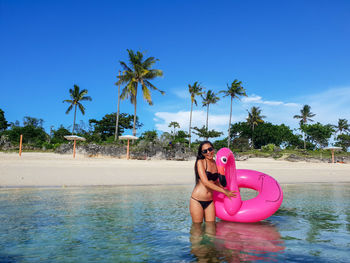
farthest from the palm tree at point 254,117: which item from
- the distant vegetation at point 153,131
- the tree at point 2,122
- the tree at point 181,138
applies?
the tree at point 2,122

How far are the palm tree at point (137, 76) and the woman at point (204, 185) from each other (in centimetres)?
2749

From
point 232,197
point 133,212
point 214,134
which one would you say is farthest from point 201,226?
point 214,134

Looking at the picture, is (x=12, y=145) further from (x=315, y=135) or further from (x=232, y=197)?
(x=315, y=135)

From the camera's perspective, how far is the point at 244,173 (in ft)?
15.4

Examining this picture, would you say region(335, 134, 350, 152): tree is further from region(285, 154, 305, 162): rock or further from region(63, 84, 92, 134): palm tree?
region(63, 84, 92, 134): palm tree

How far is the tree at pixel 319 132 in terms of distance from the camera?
5759 centimetres

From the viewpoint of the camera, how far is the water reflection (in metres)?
3.06

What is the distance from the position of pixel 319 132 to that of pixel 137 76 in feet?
150

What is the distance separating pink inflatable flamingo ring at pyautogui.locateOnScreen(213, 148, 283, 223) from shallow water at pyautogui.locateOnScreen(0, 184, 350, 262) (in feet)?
0.69

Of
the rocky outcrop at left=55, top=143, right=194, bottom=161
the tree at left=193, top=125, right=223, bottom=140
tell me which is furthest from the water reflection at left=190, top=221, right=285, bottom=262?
the tree at left=193, top=125, right=223, bottom=140

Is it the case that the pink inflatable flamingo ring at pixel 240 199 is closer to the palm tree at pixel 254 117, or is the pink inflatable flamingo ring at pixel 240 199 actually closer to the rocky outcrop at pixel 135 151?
the rocky outcrop at pixel 135 151

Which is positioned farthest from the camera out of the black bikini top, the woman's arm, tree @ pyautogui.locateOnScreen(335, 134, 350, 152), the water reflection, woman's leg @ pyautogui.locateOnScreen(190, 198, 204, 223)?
tree @ pyautogui.locateOnScreen(335, 134, 350, 152)

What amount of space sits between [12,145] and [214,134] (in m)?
31.1

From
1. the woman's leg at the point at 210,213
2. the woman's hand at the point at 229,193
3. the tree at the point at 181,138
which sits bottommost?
the woman's leg at the point at 210,213
